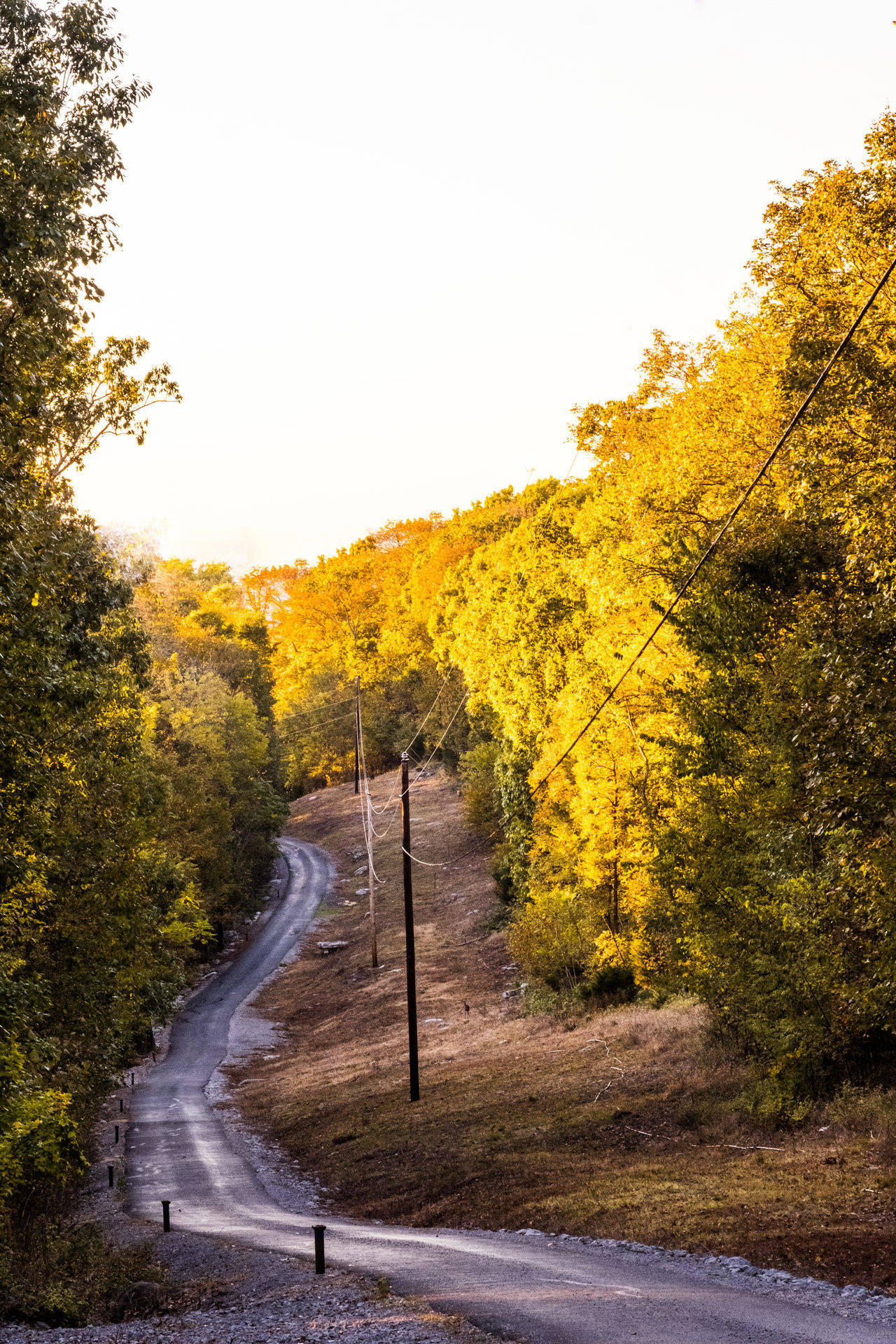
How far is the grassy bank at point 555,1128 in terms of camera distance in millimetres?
13609

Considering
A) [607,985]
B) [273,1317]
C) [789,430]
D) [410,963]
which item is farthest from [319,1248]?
[607,985]

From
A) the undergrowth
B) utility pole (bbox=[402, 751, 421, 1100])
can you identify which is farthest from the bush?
the undergrowth

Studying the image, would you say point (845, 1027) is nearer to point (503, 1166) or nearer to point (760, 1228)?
point (760, 1228)

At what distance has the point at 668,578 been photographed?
2323 cm

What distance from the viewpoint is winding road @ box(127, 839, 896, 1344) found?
400 inches

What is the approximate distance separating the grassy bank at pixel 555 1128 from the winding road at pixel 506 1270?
87cm

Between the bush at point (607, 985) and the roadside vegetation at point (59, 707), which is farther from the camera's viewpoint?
the bush at point (607, 985)

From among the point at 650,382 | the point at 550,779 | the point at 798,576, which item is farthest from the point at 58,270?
the point at 550,779

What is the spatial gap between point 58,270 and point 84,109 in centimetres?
305

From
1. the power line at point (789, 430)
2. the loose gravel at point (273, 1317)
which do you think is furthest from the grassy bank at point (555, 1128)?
the power line at point (789, 430)

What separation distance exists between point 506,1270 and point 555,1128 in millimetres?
8529

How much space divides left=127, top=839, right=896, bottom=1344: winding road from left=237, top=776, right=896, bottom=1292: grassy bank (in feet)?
2.86

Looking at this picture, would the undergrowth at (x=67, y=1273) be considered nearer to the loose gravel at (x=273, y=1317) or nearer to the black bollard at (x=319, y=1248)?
the loose gravel at (x=273, y=1317)

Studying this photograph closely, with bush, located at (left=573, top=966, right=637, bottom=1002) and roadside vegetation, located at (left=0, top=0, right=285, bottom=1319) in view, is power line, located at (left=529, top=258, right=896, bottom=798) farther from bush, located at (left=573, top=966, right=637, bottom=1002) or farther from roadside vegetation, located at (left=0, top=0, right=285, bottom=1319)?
bush, located at (left=573, top=966, right=637, bottom=1002)
